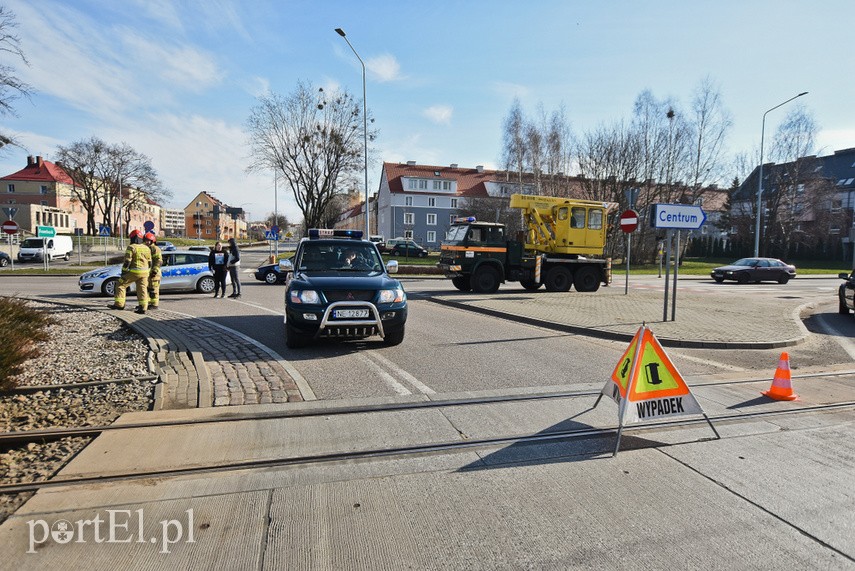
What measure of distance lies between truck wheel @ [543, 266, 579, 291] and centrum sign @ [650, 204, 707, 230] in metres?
8.00

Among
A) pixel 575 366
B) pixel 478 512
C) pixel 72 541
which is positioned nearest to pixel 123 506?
pixel 72 541

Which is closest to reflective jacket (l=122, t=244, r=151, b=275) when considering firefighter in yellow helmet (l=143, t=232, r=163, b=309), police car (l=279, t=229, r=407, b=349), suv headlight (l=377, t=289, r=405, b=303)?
firefighter in yellow helmet (l=143, t=232, r=163, b=309)

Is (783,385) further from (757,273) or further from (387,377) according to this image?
(757,273)

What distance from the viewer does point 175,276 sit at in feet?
53.7

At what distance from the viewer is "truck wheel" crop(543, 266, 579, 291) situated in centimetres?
1870

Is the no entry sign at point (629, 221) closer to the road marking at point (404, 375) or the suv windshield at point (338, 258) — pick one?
the suv windshield at point (338, 258)

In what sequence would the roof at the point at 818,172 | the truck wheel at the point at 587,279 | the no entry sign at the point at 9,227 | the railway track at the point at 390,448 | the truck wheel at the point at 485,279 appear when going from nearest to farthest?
the railway track at the point at 390,448
the truck wheel at the point at 485,279
the truck wheel at the point at 587,279
the no entry sign at the point at 9,227
the roof at the point at 818,172

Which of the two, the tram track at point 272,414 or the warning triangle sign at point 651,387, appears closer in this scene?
the tram track at point 272,414

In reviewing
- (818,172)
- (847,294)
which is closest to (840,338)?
(847,294)

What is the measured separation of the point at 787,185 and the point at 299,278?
2359 inches

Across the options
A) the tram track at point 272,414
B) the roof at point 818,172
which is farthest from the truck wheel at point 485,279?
the roof at point 818,172

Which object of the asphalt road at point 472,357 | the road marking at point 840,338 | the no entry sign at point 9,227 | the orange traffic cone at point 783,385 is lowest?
A: the road marking at point 840,338

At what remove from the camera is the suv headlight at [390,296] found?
7.55m

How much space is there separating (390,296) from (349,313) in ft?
2.33
